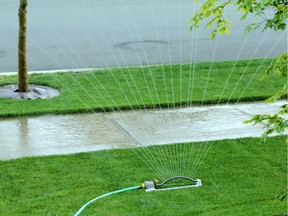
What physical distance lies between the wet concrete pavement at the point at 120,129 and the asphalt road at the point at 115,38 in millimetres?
3011

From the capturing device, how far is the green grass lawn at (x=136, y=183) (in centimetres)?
516

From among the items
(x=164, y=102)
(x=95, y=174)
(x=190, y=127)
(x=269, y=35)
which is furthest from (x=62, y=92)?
(x=269, y=35)

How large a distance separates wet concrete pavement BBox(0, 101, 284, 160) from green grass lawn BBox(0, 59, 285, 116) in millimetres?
221

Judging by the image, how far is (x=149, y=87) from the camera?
28.6 ft

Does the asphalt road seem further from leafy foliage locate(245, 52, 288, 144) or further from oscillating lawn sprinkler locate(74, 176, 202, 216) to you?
leafy foliage locate(245, 52, 288, 144)

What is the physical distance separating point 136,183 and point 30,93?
3.29 meters

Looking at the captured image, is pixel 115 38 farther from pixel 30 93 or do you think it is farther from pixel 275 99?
pixel 275 99

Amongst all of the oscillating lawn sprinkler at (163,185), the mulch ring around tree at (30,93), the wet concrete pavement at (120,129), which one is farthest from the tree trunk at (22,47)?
the oscillating lawn sprinkler at (163,185)

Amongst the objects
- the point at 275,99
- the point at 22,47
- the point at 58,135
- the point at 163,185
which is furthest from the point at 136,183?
the point at 22,47

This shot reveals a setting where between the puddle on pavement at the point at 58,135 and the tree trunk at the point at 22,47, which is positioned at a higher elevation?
the tree trunk at the point at 22,47

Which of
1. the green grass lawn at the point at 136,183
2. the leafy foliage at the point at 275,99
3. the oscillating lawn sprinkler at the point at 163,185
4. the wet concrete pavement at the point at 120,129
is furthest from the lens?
the wet concrete pavement at the point at 120,129

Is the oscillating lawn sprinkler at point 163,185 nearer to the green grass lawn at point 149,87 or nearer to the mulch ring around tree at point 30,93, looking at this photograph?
the green grass lawn at point 149,87

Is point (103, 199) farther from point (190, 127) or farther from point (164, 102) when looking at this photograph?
point (164, 102)

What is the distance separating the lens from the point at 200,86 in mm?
8859
